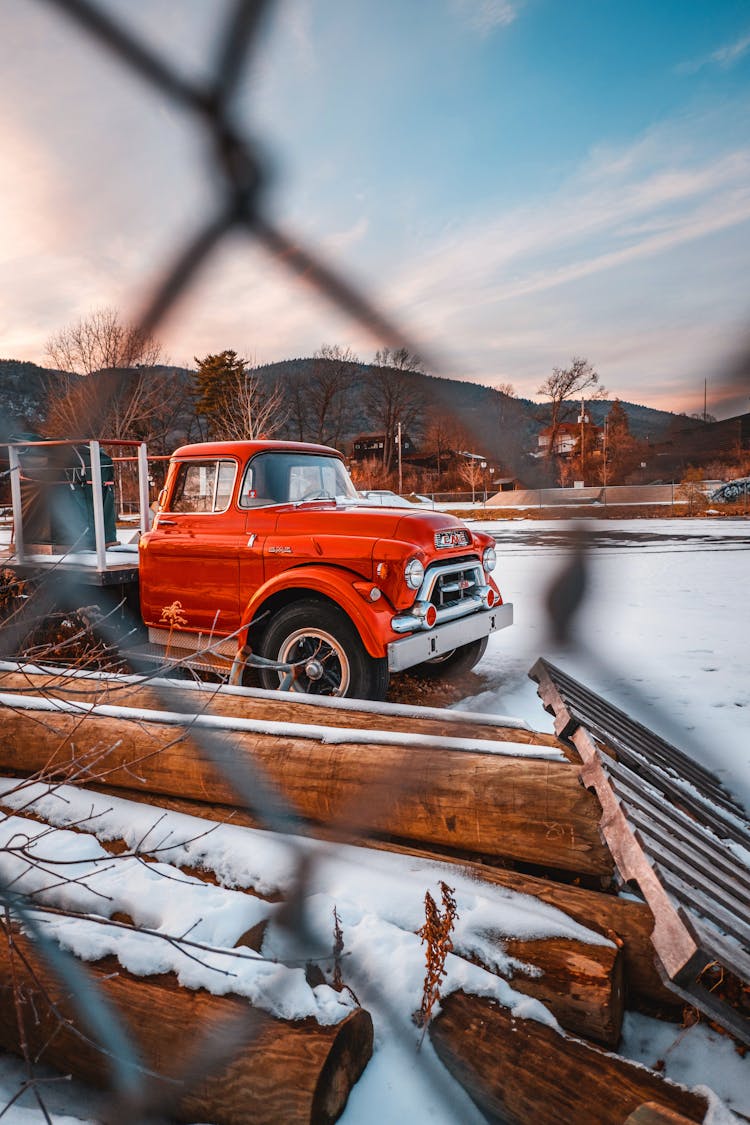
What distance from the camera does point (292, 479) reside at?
17.7 ft

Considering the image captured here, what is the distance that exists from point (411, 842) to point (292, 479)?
10.4ft

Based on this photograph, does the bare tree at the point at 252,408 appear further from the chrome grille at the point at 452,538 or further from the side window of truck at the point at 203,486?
the side window of truck at the point at 203,486

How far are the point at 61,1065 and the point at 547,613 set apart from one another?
2.16 m

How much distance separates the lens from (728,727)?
4.54 m

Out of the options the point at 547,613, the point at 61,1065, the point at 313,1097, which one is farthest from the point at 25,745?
the point at 547,613

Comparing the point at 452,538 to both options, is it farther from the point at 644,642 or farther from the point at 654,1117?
the point at 654,1117

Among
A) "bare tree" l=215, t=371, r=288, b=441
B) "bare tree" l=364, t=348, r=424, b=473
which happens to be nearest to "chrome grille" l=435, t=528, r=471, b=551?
"bare tree" l=215, t=371, r=288, b=441

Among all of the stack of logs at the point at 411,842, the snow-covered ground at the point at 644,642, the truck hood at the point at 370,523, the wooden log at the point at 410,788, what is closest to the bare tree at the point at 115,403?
the snow-covered ground at the point at 644,642

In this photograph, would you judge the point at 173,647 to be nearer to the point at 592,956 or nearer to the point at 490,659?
the point at 490,659

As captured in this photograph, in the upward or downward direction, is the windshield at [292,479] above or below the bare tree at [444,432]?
above

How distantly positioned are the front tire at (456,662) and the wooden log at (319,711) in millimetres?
2211

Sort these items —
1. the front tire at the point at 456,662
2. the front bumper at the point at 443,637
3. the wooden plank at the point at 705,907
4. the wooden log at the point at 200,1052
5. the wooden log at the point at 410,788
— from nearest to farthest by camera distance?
the wooden log at the point at 200,1052 → the wooden plank at the point at 705,907 → the wooden log at the point at 410,788 → the front bumper at the point at 443,637 → the front tire at the point at 456,662

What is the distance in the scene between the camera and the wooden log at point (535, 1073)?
179 cm

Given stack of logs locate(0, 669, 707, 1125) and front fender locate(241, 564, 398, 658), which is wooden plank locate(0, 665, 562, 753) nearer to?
stack of logs locate(0, 669, 707, 1125)
